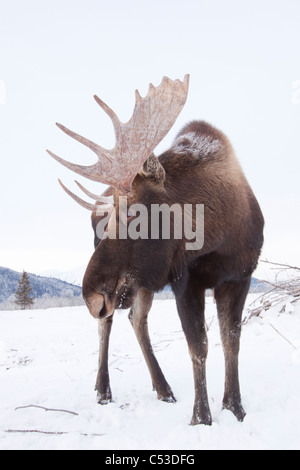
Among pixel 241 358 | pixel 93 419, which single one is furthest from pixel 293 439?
pixel 241 358

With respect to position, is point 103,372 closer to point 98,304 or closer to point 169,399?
point 169,399

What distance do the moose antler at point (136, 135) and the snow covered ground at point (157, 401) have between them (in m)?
1.82

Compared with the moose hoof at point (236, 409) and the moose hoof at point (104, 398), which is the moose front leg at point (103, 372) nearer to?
the moose hoof at point (104, 398)

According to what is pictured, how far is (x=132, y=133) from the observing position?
316 centimetres

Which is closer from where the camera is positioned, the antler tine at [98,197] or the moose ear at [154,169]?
the moose ear at [154,169]

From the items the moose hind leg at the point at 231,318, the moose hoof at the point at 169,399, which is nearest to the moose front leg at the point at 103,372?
the moose hoof at the point at 169,399

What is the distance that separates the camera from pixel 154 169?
10.4ft

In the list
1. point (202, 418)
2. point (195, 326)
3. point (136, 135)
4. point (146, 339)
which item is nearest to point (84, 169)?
point (136, 135)

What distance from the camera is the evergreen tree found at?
35094mm

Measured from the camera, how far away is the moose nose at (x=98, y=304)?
2943 millimetres

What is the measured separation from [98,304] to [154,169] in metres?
1.16

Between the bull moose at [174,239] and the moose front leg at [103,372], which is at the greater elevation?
the bull moose at [174,239]

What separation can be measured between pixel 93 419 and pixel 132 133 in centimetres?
239

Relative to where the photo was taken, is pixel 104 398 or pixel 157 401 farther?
pixel 104 398
